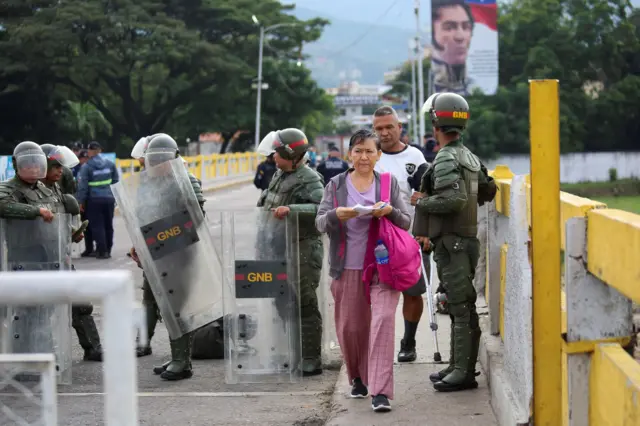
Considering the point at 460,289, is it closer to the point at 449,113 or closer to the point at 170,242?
the point at 449,113

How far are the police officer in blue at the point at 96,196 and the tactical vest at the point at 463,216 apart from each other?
11.5 m

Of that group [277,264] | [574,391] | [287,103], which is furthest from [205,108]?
[574,391]

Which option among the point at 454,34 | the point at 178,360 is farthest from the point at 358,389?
the point at 454,34

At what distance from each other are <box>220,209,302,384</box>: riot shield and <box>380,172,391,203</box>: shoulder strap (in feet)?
3.86

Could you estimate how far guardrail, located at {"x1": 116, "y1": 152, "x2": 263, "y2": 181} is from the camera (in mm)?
39562

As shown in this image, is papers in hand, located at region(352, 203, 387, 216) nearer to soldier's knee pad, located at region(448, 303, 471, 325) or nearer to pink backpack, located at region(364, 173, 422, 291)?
pink backpack, located at region(364, 173, 422, 291)

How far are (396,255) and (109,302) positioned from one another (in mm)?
3970

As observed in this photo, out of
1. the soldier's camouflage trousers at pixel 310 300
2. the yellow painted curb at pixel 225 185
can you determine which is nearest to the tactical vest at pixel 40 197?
the soldier's camouflage trousers at pixel 310 300

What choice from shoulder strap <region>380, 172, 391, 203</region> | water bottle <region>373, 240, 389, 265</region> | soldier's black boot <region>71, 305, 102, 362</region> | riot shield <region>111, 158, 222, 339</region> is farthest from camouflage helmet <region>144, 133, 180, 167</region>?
water bottle <region>373, 240, 389, 265</region>

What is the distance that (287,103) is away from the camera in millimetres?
67562

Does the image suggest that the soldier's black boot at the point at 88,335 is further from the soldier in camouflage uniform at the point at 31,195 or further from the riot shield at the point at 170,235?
the riot shield at the point at 170,235

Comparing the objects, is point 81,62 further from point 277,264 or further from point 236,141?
point 277,264

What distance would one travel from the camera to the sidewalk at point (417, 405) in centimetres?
595

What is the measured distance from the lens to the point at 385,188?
21.1ft
